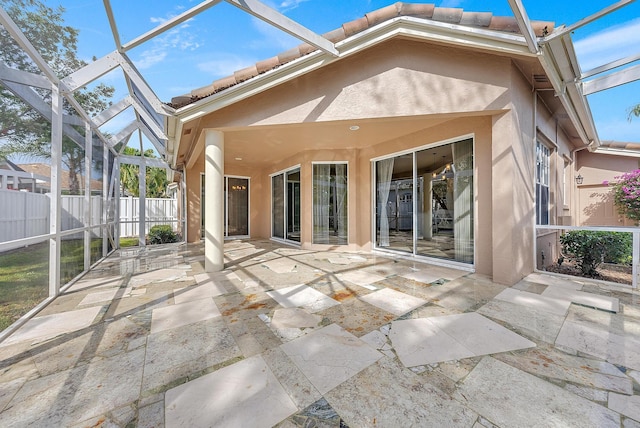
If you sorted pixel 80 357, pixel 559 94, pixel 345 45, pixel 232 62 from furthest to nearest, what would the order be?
pixel 232 62
pixel 559 94
pixel 345 45
pixel 80 357

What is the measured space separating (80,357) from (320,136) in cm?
481

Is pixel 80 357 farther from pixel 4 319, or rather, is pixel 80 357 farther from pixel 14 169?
pixel 14 169

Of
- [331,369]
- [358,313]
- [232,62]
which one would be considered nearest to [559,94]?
[358,313]

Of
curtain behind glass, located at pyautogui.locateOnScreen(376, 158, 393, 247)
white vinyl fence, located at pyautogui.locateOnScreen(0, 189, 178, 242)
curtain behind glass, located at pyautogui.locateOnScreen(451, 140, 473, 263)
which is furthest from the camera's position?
curtain behind glass, located at pyautogui.locateOnScreen(376, 158, 393, 247)

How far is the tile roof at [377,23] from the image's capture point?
2.98m

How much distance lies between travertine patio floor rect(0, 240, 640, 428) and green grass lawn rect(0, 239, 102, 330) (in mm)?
219

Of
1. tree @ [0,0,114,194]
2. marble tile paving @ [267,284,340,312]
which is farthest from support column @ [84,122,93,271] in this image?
marble tile paving @ [267,284,340,312]

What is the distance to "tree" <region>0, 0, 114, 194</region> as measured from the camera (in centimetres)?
231

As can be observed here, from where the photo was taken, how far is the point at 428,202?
5.22 m

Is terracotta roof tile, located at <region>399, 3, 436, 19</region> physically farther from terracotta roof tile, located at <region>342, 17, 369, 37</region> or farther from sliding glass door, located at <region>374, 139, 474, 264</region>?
sliding glass door, located at <region>374, 139, 474, 264</region>

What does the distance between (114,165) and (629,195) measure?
13897mm

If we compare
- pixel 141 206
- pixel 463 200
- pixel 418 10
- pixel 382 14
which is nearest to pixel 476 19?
pixel 418 10

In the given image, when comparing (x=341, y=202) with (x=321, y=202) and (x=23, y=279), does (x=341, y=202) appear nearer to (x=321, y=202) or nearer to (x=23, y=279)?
(x=321, y=202)

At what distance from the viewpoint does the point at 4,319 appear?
7.69 feet
